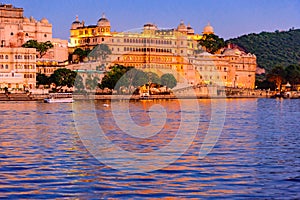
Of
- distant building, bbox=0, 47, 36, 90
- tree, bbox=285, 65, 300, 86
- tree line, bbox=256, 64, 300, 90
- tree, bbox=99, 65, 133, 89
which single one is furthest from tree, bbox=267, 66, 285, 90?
distant building, bbox=0, 47, 36, 90

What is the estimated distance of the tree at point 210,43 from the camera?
14775 centimetres

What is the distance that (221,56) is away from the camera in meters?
148

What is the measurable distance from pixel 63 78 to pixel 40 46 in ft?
39.6

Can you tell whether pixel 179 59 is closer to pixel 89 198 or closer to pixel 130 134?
pixel 130 134

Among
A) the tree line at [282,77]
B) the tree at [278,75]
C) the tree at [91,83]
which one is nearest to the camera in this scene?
the tree at [91,83]

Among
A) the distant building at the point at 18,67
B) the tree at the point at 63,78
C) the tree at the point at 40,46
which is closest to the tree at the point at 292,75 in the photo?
the tree at the point at 40,46

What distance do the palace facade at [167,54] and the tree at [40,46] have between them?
10404mm

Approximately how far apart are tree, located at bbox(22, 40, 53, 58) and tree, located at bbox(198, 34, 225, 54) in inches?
1522

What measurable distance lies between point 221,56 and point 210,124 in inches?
3924

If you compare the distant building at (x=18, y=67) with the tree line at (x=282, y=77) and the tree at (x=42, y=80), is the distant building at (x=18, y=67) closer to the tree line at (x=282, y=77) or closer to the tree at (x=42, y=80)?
the tree at (x=42, y=80)

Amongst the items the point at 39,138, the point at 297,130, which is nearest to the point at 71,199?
the point at 39,138

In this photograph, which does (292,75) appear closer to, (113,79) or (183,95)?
(183,95)

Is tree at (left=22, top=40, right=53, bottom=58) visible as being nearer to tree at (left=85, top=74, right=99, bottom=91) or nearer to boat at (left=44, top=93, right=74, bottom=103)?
tree at (left=85, top=74, right=99, bottom=91)

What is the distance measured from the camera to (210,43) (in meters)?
148
